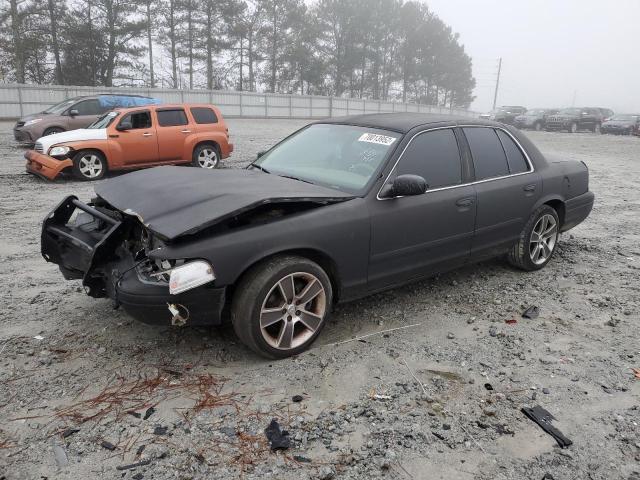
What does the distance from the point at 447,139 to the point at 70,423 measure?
11.5 ft

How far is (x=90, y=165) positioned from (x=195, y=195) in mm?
7972

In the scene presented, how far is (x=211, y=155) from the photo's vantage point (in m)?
12.1

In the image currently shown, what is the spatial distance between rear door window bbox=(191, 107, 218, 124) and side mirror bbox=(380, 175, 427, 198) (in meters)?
9.15

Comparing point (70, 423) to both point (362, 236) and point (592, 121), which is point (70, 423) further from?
point (592, 121)

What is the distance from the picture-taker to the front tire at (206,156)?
11.9m

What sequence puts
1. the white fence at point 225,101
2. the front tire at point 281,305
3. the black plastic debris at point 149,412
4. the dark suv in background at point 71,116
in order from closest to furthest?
the black plastic debris at point 149,412 < the front tire at point 281,305 < the dark suv in background at point 71,116 < the white fence at point 225,101

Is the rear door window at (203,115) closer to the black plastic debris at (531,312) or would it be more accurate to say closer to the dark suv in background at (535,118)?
the black plastic debris at (531,312)

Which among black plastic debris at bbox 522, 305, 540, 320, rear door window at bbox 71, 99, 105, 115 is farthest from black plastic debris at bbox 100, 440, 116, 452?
rear door window at bbox 71, 99, 105, 115

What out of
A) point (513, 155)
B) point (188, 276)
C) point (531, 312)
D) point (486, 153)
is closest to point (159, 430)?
point (188, 276)

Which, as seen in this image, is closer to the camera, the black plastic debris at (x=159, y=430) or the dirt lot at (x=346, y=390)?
the dirt lot at (x=346, y=390)

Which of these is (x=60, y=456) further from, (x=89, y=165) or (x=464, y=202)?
(x=89, y=165)

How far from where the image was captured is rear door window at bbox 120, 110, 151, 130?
10860mm

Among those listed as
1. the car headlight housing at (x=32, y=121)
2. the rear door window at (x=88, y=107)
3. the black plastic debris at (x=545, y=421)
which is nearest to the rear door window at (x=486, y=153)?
the black plastic debris at (x=545, y=421)

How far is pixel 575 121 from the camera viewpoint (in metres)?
35.1
